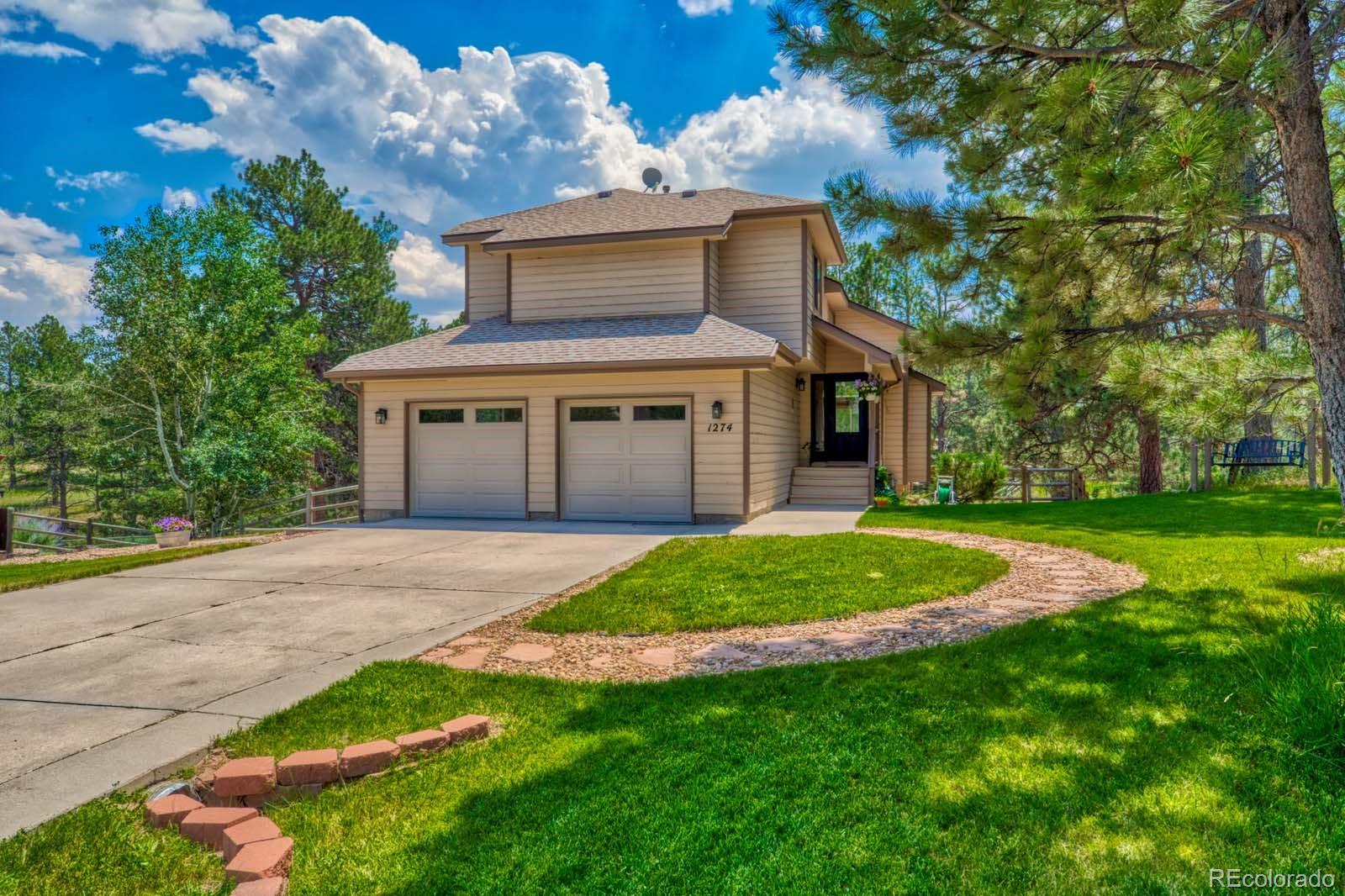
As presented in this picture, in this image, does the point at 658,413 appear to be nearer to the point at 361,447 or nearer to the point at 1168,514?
the point at 361,447

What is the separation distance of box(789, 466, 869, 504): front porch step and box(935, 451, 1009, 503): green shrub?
9.50 feet

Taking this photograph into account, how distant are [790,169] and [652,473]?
988cm

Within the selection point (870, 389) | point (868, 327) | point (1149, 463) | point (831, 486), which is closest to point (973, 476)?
point (870, 389)

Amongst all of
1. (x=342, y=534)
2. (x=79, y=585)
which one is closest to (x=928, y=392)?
(x=342, y=534)

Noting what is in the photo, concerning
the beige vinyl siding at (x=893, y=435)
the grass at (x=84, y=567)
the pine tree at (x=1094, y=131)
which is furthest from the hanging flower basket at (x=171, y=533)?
the beige vinyl siding at (x=893, y=435)

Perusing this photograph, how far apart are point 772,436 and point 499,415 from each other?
4.83m

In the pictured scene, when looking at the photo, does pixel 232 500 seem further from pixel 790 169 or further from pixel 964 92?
pixel 964 92

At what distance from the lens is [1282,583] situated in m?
5.09

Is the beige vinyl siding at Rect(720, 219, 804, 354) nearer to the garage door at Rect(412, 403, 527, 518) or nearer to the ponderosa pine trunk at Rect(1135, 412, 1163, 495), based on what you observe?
the garage door at Rect(412, 403, 527, 518)

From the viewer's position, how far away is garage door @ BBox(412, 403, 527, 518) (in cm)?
1217

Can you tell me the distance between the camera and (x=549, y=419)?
12.0 meters

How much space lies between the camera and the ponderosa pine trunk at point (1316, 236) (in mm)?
4262

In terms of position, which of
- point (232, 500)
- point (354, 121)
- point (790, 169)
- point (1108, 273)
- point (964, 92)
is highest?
point (354, 121)

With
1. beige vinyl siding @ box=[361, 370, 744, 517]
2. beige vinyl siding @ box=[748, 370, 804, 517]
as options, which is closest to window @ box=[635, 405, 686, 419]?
beige vinyl siding @ box=[361, 370, 744, 517]
